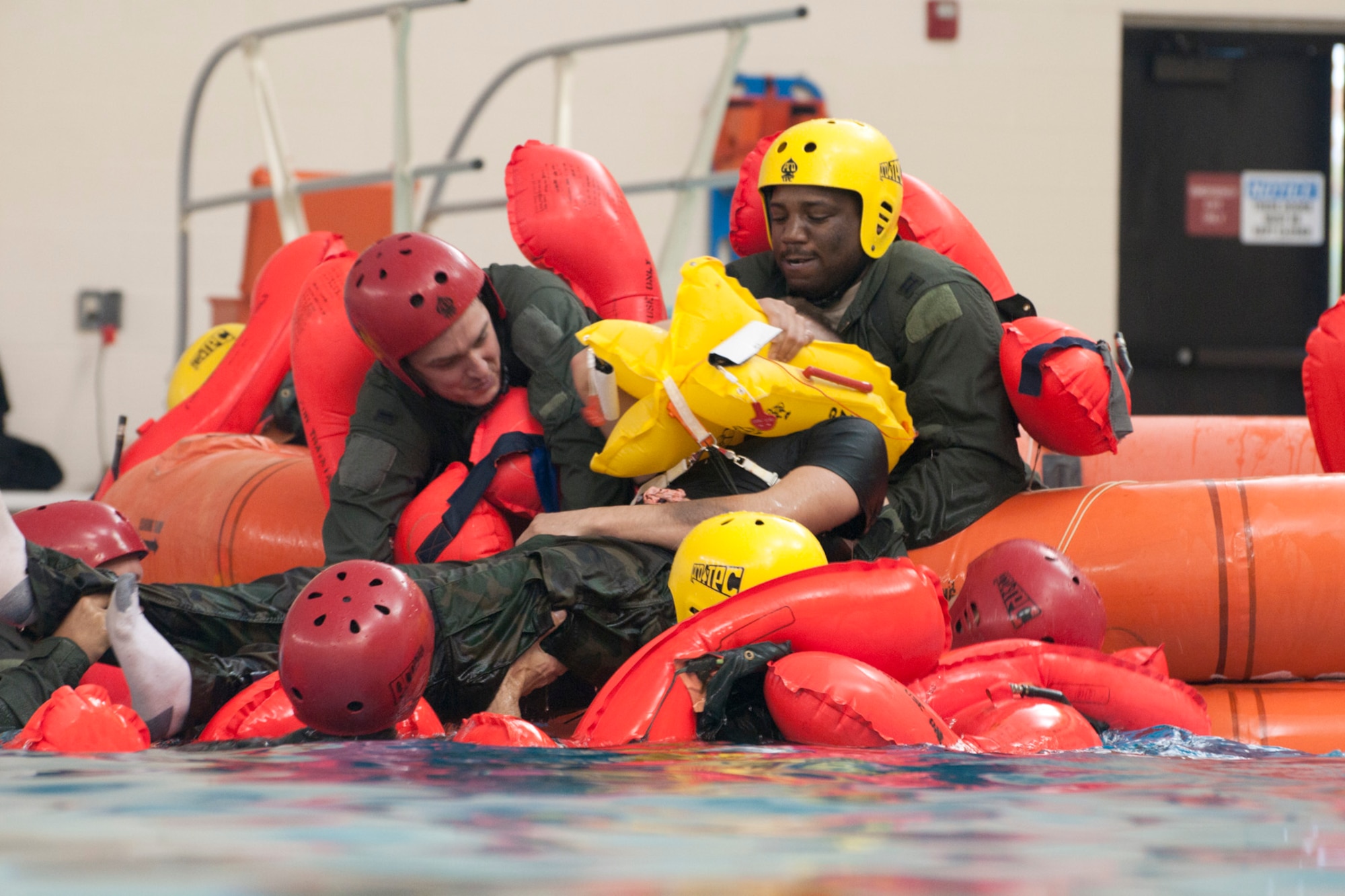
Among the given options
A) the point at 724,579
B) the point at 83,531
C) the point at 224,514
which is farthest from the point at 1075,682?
the point at 224,514

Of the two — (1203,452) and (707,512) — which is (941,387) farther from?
(1203,452)

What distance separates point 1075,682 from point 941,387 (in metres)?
0.74

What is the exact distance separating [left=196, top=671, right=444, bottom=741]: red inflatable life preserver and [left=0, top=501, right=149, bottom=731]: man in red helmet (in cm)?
22

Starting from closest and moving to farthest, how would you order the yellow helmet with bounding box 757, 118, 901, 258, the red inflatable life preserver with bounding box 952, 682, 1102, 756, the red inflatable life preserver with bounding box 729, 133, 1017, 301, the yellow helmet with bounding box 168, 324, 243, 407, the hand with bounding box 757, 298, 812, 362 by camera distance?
the red inflatable life preserver with bounding box 952, 682, 1102, 756 < the hand with bounding box 757, 298, 812, 362 < the yellow helmet with bounding box 757, 118, 901, 258 < the red inflatable life preserver with bounding box 729, 133, 1017, 301 < the yellow helmet with bounding box 168, 324, 243, 407

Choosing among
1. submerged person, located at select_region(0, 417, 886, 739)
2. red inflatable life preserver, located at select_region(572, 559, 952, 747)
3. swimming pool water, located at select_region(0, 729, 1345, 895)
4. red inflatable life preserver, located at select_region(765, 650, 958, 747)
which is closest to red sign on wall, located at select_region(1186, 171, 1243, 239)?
submerged person, located at select_region(0, 417, 886, 739)

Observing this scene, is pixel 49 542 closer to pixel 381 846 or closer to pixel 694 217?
pixel 381 846

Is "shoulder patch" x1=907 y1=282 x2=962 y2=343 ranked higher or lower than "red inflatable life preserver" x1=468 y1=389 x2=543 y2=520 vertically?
higher

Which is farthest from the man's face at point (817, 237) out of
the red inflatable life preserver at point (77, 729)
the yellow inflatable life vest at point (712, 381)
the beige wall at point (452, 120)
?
the beige wall at point (452, 120)

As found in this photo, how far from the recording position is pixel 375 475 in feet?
8.43

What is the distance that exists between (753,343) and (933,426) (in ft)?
1.81

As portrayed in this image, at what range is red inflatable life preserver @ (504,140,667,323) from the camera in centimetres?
302

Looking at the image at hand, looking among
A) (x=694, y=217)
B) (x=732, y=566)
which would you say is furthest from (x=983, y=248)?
(x=694, y=217)

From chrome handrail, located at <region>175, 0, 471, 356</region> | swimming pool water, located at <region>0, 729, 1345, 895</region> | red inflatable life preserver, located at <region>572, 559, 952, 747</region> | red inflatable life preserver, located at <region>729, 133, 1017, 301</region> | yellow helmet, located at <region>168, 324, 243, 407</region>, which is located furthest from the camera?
chrome handrail, located at <region>175, 0, 471, 356</region>

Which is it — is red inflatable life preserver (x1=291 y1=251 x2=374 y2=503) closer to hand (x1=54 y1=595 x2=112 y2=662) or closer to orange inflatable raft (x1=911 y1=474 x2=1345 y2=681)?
hand (x1=54 y1=595 x2=112 y2=662)
